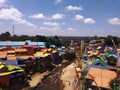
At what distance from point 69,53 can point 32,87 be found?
39370 mm

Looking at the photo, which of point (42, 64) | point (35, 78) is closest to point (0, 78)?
point (35, 78)

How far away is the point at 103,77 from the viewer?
30031 mm

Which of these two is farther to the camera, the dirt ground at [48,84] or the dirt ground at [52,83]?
the dirt ground at [52,83]

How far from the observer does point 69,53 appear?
73.3 m

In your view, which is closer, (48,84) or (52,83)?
(48,84)

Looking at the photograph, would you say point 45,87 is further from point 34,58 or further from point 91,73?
point 34,58

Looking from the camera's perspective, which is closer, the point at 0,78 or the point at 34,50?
the point at 0,78

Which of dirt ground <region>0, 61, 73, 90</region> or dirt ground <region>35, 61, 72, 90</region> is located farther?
dirt ground <region>35, 61, 72, 90</region>

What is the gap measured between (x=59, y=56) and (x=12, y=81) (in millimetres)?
32965

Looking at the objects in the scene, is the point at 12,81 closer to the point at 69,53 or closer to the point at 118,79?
the point at 118,79

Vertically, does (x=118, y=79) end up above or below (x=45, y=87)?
above

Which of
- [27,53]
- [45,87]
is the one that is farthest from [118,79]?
[27,53]

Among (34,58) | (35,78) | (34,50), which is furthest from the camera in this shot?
(34,50)

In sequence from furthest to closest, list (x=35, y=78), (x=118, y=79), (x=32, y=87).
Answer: (x=35, y=78) < (x=32, y=87) < (x=118, y=79)
